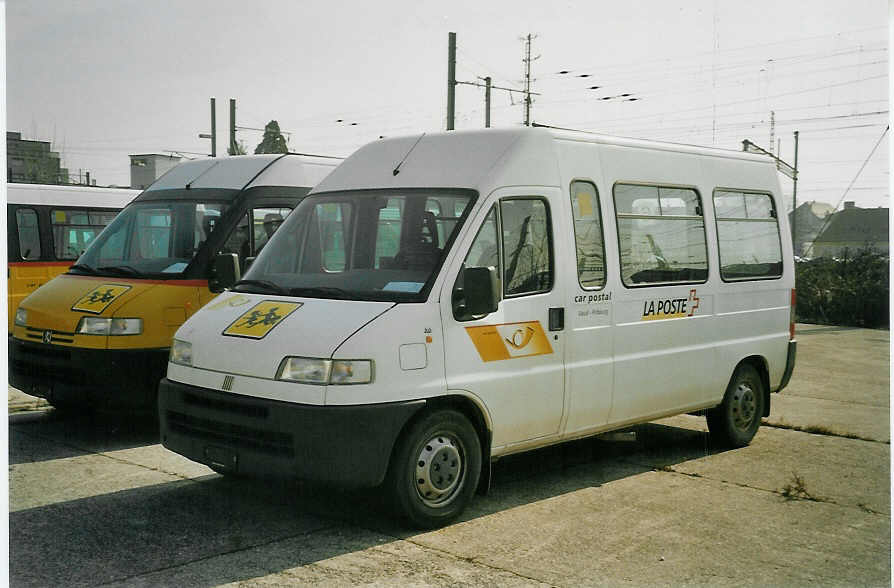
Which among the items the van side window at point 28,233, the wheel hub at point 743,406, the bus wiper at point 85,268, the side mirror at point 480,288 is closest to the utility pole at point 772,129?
the wheel hub at point 743,406

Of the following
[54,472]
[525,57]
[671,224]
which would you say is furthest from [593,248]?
[54,472]

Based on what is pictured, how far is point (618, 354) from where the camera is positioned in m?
7.20

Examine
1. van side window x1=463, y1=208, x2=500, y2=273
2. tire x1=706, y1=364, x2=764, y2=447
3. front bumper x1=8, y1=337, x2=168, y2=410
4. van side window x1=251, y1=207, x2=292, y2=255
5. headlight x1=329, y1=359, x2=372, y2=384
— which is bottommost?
tire x1=706, y1=364, x2=764, y2=447

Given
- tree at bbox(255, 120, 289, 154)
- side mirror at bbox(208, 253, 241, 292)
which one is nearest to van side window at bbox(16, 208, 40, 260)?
tree at bbox(255, 120, 289, 154)

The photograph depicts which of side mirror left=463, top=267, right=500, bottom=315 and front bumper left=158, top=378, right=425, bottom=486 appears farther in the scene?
side mirror left=463, top=267, right=500, bottom=315

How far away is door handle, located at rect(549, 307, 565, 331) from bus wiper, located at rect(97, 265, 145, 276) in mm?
4022

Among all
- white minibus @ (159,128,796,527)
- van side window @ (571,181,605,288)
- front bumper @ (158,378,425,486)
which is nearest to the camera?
front bumper @ (158,378,425,486)

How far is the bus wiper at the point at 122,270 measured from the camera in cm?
888

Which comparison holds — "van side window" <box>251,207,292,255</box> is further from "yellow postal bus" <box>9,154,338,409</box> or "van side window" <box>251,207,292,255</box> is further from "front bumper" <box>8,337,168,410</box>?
"front bumper" <box>8,337,168,410</box>

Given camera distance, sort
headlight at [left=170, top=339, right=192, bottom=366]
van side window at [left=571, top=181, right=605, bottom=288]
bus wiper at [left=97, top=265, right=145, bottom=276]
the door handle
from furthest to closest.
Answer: bus wiper at [left=97, top=265, right=145, bottom=276] → van side window at [left=571, top=181, right=605, bottom=288] → the door handle → headlight at [left=170, top=339, right=192, bottom=366]

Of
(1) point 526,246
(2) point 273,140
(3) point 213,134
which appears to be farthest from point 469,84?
(1) point 526,246

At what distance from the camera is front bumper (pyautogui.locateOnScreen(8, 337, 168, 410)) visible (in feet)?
26.8

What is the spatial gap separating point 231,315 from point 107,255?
11.3ft

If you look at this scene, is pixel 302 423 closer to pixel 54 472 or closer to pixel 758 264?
pixel 54 472
